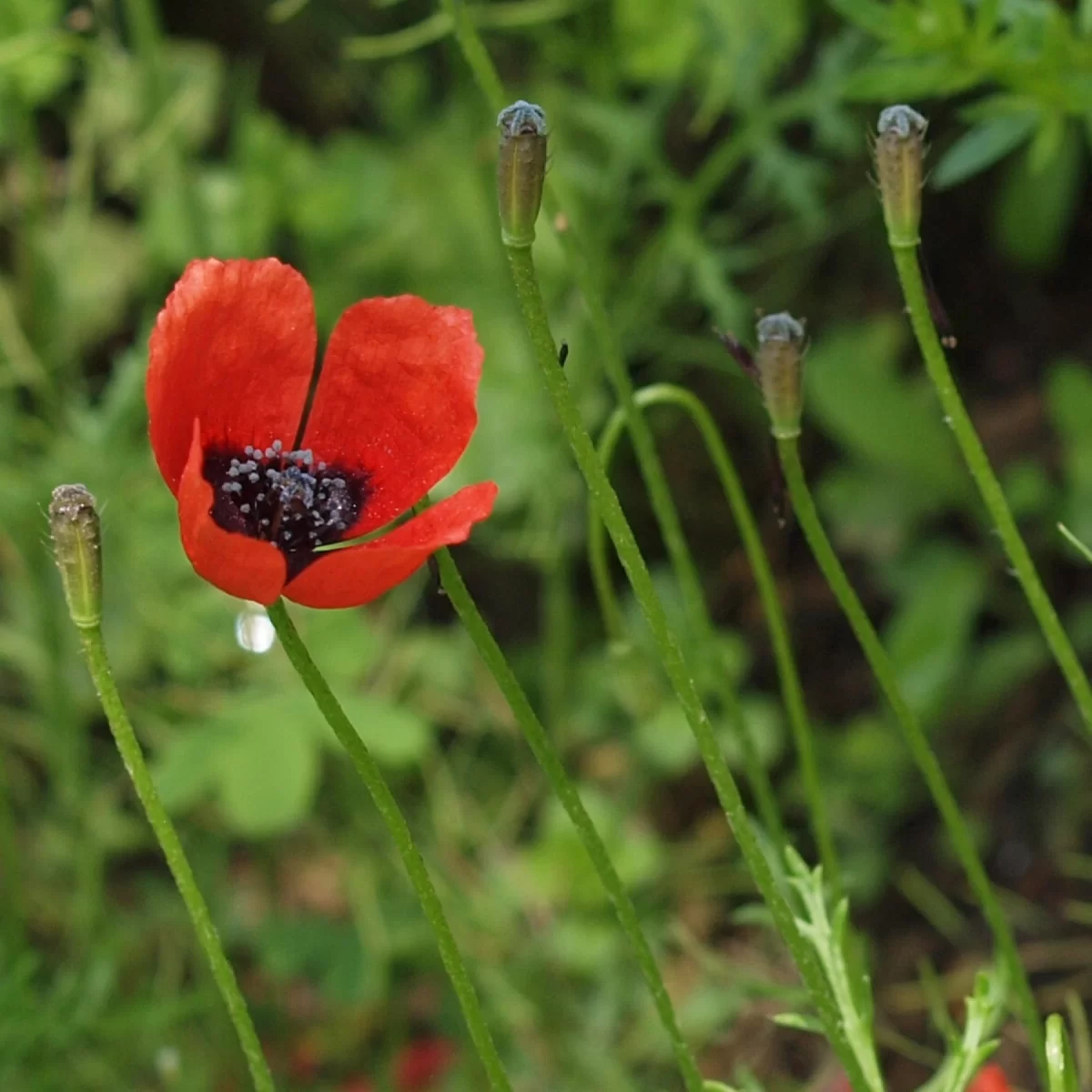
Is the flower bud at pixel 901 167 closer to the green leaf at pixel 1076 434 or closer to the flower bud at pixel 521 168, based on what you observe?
the flower bud at pixel 521 168

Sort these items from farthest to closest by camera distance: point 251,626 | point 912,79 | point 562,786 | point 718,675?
point 251,626, point 912,79, point 718,675, point 562,786

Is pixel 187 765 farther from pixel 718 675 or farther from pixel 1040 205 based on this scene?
pixel 1040 205

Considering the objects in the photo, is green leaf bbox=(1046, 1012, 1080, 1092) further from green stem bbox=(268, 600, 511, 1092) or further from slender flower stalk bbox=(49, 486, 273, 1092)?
slender flower stalk bbox=(49, 486, 273, 1092)

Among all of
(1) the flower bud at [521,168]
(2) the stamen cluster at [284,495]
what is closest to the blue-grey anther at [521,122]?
(1) the flower bud at [521,168]

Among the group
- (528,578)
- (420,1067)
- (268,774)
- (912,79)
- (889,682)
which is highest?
(912,79)

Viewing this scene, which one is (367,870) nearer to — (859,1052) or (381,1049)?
(381,1049)

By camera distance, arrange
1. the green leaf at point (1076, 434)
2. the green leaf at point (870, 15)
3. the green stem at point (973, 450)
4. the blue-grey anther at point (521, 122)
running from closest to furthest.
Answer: the blue-grey anther at point (521, 122) → the green stem at point (973, 450) → the green leaf at point (870, 15) → the green leaf at point (1076, 434)

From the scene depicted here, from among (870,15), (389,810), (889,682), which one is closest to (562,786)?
(389,810)
